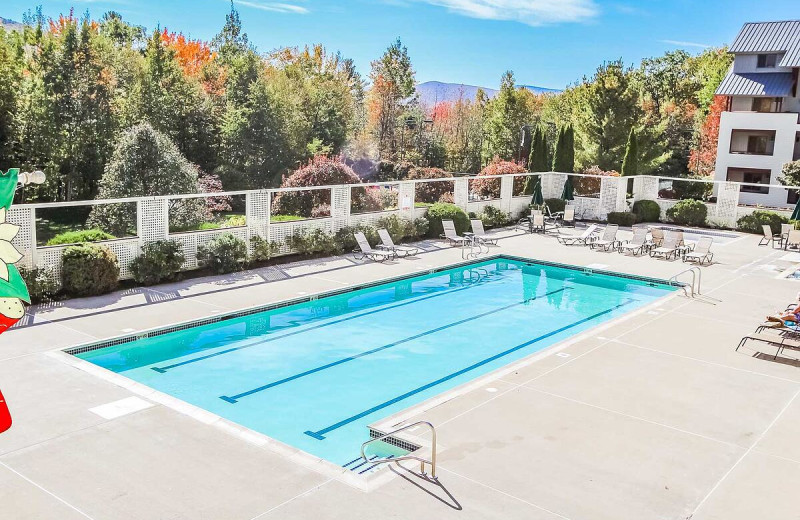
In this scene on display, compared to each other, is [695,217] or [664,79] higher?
[664,79]

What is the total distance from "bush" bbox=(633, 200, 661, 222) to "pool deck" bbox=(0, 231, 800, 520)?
15886 mm

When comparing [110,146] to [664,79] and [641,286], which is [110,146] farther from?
[664,79]

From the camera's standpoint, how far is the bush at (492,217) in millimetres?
25109

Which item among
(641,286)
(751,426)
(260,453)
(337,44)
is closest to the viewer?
(260,453)

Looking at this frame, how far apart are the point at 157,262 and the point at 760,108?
39241mm

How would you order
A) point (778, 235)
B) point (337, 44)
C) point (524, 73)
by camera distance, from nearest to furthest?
point (778, 235), point (337, 44), point (524, 73)

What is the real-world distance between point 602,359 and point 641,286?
7428 mm

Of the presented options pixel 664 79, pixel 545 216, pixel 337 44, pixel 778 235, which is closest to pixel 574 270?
pixel 545 216

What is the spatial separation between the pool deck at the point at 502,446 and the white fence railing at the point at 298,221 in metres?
2.00

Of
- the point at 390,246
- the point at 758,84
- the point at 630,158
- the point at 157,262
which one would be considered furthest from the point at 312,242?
the point at 758,84

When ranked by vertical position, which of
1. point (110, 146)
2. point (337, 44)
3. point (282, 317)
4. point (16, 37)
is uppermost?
point (337, 44)

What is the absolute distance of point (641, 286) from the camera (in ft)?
58.6

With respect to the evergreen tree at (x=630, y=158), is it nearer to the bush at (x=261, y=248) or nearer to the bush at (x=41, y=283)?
the bush at (x=261, y=248)

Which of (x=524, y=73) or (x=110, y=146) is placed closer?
(x=110, y=146)
